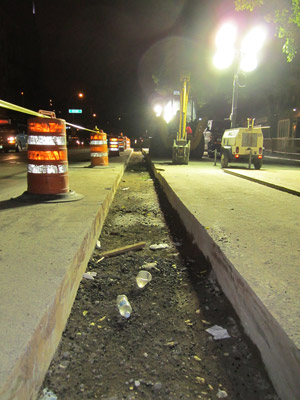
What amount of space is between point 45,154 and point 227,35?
11159 millimetres

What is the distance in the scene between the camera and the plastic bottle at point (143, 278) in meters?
3.29

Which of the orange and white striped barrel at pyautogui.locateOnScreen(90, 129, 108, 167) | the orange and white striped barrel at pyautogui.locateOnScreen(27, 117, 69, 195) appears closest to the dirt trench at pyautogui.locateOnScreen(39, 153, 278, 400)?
the orange and white striped barrel at pyautogui.locateOnScreen(27, 117, 69, 195)

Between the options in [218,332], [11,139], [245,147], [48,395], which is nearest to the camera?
[48,395]

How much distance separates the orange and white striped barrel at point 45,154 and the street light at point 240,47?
393 inches

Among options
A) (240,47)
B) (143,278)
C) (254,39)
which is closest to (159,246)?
(143,278)

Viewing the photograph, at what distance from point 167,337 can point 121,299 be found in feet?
2.01

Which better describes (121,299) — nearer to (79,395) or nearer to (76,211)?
(79,395)

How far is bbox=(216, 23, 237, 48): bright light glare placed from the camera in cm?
1336

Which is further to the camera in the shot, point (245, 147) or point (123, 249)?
point (245, 147)

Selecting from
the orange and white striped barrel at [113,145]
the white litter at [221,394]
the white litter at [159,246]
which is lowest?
the white litter at [221,394]

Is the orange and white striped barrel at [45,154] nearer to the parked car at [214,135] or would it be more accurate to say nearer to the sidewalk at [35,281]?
the sidewalk at [35,281]

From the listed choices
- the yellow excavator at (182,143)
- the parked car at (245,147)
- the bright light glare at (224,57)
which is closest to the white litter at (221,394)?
the parked car at (245,147)

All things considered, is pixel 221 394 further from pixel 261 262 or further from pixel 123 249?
pixel 123 249

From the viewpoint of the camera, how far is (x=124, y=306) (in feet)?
9.27
